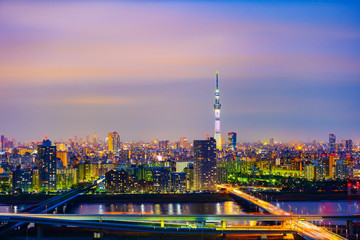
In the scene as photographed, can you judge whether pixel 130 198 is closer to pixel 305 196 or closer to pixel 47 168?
pixel 47 168

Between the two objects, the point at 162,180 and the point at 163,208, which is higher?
the point at 162,180

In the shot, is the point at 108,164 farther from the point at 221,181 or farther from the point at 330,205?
the point at 330,205

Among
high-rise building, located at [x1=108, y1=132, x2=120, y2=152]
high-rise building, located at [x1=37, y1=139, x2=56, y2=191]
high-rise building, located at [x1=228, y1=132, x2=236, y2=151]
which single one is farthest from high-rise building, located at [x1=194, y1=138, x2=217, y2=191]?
high-rise building, located at [x1=228, y1=132, x2=236, y2=151]

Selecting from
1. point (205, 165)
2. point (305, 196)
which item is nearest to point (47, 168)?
point (205, 165)

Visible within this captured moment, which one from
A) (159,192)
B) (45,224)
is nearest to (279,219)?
(45,224)

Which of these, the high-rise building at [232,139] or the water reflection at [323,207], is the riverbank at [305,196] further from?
the high-rise building at [232,139]

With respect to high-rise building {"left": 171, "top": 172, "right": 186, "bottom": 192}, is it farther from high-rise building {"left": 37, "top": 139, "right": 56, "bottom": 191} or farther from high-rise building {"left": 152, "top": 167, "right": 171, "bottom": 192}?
high-rise building {"left": 37, "top": 139, "right": 56, "bottom": 191}
